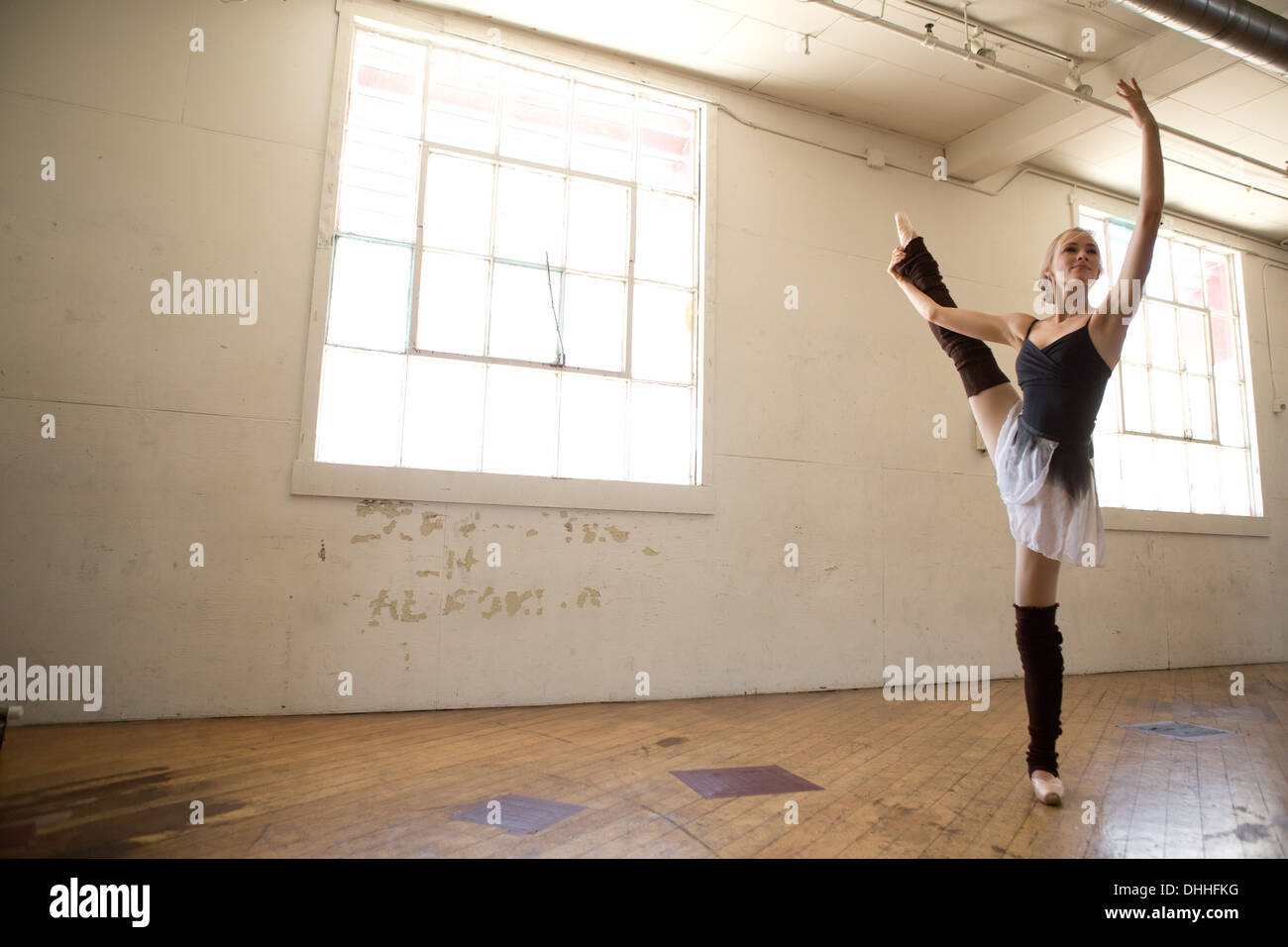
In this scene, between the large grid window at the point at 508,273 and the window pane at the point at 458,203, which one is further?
the window pane at the point at 458,203

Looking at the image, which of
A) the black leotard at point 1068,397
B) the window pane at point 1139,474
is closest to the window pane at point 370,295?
the black leotard at point 1068,397

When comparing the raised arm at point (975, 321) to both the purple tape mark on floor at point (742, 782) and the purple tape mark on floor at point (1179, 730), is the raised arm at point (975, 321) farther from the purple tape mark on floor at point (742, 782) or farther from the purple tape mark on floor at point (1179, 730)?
the purple tape mark on floor at point (1179, 730)

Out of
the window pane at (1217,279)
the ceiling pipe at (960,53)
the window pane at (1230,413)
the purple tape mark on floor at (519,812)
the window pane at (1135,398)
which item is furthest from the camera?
the window pane at (1217,279)

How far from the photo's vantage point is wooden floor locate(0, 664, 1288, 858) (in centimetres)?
175

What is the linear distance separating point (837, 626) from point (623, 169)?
118 inches

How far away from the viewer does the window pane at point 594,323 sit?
13.7 feet

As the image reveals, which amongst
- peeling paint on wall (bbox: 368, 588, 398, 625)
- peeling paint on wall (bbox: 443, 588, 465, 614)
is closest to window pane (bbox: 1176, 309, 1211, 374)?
peeling paint on wall (bbox: 443, 588, 465, 614)

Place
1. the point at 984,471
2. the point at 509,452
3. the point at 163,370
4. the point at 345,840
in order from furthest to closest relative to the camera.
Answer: the point at 984,471 < the point at 509,452 < the point at 163,370 < the point at 345,840

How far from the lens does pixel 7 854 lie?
1.57 metres

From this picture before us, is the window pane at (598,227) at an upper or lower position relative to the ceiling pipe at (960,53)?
lower

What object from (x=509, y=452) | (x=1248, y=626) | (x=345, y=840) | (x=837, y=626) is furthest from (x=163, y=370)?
(x=1248, y=626)

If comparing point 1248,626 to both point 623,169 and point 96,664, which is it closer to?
point 623,169

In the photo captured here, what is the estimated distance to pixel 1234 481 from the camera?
6.44 metres

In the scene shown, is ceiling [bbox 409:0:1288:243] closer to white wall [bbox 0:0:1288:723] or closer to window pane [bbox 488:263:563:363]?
white wall [bbox 0:0:1288:723]
